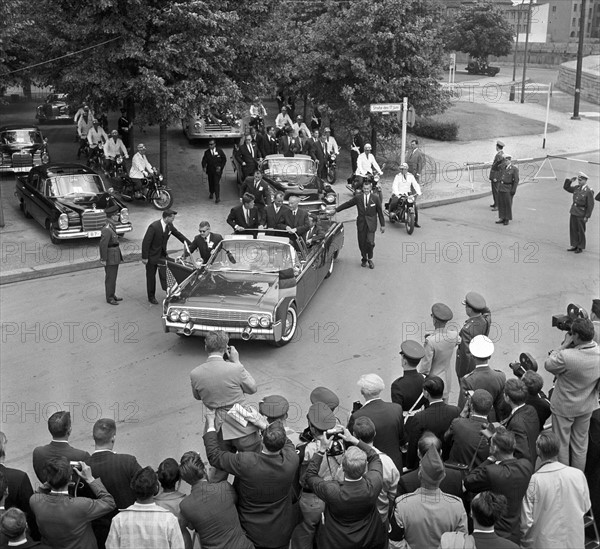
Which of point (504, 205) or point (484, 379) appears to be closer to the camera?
point (484, 379)

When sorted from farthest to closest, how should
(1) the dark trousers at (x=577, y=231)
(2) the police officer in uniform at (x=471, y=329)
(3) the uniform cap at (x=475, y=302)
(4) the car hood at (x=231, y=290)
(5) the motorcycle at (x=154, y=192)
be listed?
(5) the motorcycle at (x=154, y=192) < (1) the dark trousers at (x=577, y=231) < (4) the car hood at (x=231, y=290) < (3) the uniform cap at (x=475, y=302) < (2) the police officer in uniform at (x=471, y=329)

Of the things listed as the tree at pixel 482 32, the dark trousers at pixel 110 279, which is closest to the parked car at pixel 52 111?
the dark trousers at pixel 110 279

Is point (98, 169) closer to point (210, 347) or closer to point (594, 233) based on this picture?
point (594, 233)

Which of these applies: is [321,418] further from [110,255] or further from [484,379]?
[110,255]

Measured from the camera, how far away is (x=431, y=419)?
7.14 meters

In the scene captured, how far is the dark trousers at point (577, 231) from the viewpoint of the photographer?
56.5ft

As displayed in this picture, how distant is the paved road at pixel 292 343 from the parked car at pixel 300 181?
210cm

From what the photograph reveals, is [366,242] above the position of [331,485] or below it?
below

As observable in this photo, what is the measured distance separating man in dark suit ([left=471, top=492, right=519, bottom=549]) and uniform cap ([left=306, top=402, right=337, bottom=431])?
1405 millimetres

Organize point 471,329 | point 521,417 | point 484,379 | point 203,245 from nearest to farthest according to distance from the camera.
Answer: point 521,417
point 484,379
point 471,329
point 203,245

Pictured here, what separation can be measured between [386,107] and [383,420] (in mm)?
16944

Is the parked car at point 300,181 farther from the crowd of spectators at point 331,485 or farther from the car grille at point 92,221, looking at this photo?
the crowd of spectators at point 331,485

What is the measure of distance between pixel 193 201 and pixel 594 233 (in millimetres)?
10614

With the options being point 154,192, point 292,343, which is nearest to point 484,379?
point 292,343
